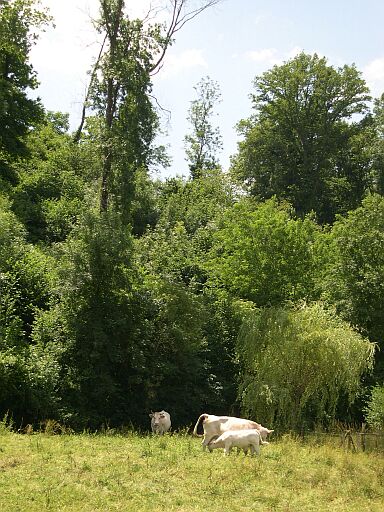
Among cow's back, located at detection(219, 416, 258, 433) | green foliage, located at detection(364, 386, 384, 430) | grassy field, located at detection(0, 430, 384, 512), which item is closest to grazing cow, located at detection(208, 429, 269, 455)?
grassy field, located at detection(0, 430, 384, 512)

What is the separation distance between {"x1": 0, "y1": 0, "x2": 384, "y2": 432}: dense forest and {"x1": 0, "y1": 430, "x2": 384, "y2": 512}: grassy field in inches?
159

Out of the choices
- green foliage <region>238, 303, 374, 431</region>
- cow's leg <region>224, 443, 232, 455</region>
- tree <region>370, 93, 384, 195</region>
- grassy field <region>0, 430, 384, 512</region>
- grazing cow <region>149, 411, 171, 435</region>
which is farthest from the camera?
tree <region>370, 93, 384, 195</region>

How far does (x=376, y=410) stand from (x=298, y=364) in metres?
3.86

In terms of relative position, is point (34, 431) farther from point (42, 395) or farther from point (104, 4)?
point (104, 4)

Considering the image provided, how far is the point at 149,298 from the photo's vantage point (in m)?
20.2

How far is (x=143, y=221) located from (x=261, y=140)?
48.1 feet

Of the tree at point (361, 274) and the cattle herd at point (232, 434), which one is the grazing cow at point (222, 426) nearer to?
the cattle herd at point (232, 434)

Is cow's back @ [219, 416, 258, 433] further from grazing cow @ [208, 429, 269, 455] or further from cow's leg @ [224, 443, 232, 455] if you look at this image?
cow's leg @ [224, 443, 232, 455]

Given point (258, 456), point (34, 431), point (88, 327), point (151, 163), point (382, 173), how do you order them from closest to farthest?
point (258, 456), point (34, 431), point (88, 327), point (382, 173), point (151, 163)

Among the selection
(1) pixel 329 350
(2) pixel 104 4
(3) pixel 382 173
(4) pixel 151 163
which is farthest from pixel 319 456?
(4) pixel 151 163

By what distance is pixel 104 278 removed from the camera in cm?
1944

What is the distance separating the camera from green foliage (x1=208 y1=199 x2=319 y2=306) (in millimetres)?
24828

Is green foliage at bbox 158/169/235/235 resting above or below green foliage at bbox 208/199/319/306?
above

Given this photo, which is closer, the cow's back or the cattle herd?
the cattle herd
